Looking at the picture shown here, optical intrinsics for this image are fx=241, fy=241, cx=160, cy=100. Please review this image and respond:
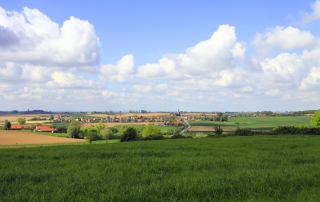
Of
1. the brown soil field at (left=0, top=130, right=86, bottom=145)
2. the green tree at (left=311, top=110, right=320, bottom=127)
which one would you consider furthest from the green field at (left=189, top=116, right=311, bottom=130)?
the brown soil field at (left=0, top=130, right=86, bottom=145)

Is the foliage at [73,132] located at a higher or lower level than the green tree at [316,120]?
lower

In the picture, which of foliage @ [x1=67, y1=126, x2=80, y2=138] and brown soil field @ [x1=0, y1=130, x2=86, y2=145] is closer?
brown soil field @ [x1=0, y1=130, x2=86, y2=145]

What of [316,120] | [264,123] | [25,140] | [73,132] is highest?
[316,120]

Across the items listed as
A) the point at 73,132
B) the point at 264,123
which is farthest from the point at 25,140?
the point at 264,123

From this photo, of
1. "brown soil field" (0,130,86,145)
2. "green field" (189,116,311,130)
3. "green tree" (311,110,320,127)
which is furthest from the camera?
"green field" (189,116,311,130)

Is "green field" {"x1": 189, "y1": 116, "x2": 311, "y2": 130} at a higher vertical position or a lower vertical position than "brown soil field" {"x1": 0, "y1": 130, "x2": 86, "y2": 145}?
higher

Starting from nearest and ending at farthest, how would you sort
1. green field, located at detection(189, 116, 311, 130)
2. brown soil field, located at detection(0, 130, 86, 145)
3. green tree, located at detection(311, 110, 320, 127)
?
brown soil field, located at detection(0, 130, 86, 145), green tree, located at detection(311, 110, 320, 127), green field, located at detection(189, 116, 311, 130)

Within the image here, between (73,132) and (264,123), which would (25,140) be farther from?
(264,123)

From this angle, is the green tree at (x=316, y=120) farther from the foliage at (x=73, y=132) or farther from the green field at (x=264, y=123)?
the foliage at (x=73, y=132)

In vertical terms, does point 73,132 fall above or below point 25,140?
below

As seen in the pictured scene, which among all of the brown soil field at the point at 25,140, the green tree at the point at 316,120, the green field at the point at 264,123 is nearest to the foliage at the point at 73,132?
the brown soil field at the point at 25,140

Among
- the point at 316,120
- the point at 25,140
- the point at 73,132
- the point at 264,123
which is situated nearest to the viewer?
the point at 25,140

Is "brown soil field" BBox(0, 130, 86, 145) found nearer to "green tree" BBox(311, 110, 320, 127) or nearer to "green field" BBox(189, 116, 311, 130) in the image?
"green field" BBox(189, 116, 311, 130)

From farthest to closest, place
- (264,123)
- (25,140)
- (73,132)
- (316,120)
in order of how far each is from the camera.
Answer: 1. (264,123)
2. (73,132)
3. (316,120)
4. (25,140)
